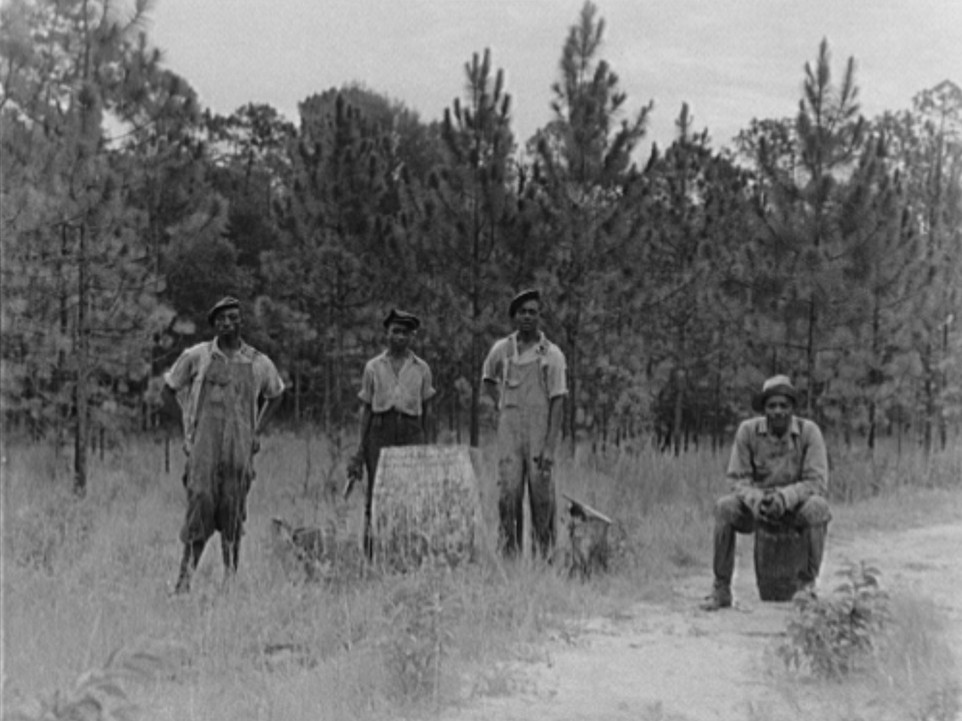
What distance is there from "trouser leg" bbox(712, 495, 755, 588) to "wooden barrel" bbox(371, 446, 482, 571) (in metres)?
1.60

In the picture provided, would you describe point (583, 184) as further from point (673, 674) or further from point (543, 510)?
point (673, 674)

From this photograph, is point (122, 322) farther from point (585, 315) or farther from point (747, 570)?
point (747, 570)

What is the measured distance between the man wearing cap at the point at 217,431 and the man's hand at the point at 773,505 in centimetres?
327

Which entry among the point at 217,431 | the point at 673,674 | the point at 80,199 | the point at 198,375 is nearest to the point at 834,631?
the point at 673,674

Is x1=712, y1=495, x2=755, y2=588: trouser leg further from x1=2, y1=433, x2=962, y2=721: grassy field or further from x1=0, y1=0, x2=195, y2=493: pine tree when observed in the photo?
x1=0, y1=0, x2=195, y2=493: pine tree

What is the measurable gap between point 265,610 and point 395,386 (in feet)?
7.65

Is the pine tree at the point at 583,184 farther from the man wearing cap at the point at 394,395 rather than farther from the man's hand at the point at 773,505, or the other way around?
the man's hand at the point at 773,505

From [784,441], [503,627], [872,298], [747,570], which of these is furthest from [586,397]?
[503,627]

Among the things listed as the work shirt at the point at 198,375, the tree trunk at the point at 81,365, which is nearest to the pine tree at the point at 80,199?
the tree trunk at the point at 81,365

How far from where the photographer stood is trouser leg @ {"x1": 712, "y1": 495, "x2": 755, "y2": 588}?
7.30m

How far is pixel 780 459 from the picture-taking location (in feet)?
24.6

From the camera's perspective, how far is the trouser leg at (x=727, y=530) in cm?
730

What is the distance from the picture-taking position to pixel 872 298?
44.3 ft

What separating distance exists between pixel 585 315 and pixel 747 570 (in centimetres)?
544
